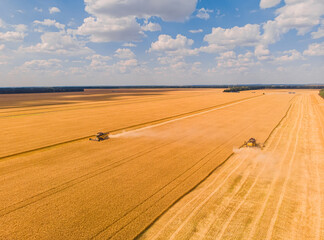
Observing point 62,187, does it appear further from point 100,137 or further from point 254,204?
point 254,204

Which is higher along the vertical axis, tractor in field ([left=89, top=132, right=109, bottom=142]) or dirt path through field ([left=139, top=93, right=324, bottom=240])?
tractor in field ([left=89, top=132, right=109, bottom=142])

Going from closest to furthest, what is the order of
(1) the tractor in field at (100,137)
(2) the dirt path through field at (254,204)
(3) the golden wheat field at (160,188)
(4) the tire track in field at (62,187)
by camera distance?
(2) the dirt path through field at (254,204)
(3) the golden wheat field at (160,188)
(4) the tire track in field at (62,187)
(1) the tractor in field at (100,137)

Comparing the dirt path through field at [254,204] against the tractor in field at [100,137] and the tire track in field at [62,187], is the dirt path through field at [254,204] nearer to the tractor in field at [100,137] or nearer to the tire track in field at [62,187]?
the tire track in field at [62,187]

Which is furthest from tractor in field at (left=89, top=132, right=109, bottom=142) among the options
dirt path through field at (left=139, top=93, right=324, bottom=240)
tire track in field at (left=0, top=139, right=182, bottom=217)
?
dirt path through field at (left=139, top=93, right=324, bottom=240)

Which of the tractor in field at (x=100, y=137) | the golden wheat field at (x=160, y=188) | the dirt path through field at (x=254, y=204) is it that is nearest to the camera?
the dirt path through field at (x=254, y=204)

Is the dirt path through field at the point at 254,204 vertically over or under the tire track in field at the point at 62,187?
under

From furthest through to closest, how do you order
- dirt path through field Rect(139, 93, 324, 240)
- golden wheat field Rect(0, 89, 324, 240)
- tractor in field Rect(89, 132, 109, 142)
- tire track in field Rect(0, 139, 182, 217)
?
tractor in field Rect(89, 132, 109, 142) → tire track in field Rect(0, 139, 182, 217) → golden wheat field Rect(0, 89, 324, 240) → dirt path through field Rect(139, 93, 324, 240)

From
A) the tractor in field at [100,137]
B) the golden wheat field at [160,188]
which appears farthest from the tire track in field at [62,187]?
the tractor in field at [100,137]

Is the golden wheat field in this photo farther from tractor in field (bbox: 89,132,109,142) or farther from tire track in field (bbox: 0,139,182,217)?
tractor in field (bbox: 89,132,109,142)

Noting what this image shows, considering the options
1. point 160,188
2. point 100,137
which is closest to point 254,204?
point 160,188
